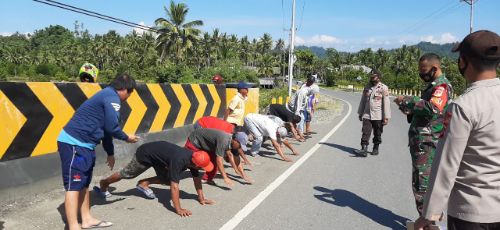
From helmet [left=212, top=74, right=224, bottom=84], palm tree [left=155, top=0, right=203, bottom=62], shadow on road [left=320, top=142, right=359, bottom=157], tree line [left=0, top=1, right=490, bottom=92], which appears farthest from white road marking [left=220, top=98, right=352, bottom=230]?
palm tree [left=155, top=0, right=203, bottom=62]

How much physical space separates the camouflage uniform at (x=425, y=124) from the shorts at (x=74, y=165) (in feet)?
11.7

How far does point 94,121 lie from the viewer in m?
4.66

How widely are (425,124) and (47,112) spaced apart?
196 inches

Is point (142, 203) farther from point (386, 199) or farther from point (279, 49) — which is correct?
point (279, 49)

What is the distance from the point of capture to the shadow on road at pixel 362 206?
5398 millimetres

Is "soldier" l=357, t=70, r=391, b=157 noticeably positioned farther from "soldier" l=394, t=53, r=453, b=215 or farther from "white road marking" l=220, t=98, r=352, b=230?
"soldier" l=394, t=53, r=453, b=215

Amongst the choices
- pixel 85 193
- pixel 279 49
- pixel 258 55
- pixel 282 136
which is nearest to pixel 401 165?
pixel 282 136

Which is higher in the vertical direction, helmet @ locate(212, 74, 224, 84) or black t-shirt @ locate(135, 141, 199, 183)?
helmet @ locate(212, 74, 224, 84)

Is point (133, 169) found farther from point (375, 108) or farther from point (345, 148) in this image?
point (345, 148)

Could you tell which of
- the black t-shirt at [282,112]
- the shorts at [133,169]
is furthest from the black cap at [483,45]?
the black t-shirt at [282,112]

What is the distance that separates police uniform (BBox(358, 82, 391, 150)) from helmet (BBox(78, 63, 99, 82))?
5857mm

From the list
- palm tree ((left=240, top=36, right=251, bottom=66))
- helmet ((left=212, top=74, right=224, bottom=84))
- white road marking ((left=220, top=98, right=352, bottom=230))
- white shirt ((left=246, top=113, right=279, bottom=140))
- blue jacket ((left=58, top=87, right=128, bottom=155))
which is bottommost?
white road marking ((left=220, top=98, right=352, bottom=230))

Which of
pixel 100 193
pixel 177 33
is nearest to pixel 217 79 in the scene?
pixel 100 193

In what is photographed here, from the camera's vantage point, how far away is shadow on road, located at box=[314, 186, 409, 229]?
5398mm
